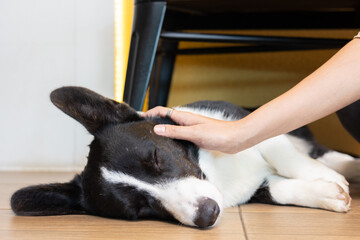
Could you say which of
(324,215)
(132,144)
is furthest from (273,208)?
(132,144)

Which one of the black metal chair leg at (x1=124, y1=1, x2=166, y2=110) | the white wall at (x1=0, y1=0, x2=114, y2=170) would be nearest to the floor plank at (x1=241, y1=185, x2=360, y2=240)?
the black metal chair leg at (x1=124, y1=1, x2=166, y2=110)

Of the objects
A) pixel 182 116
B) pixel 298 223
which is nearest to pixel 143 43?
pixel 182 116

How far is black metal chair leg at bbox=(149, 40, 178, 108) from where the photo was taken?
8.50ft

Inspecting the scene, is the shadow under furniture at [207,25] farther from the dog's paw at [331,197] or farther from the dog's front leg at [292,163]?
the dog's paw at [331,197]

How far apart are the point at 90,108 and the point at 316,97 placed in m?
0.68

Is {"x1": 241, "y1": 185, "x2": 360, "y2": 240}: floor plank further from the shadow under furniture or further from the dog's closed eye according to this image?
the shadow under furniture

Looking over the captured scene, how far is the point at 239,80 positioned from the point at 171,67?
1.39 ft

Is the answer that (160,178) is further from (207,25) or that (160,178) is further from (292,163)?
(207,25)

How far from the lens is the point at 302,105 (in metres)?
1.17

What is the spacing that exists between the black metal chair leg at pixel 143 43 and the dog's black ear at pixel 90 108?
39cm

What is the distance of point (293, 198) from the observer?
1382mm

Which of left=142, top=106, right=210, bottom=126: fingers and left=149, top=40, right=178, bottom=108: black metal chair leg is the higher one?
left=142, top=106, right=210, bottom=126: fingers

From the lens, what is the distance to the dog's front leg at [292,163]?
1403mm

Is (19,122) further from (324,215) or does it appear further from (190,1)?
(324,215)
